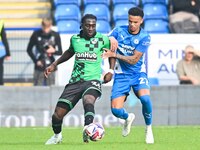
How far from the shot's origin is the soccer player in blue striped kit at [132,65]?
1433cm

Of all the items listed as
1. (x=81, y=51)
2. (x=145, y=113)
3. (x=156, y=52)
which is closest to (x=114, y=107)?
(x=145, y=113)

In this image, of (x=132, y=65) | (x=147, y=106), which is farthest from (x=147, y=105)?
(x=132, y=65)

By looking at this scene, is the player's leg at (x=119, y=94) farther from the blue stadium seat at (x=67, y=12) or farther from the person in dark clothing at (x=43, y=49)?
the blue stadium seat at (x=67, y=12)

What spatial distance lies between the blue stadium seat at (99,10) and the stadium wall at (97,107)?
4641mm

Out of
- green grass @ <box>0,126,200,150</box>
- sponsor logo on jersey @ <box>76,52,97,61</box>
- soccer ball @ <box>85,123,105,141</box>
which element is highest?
sponsor logo on jersey @ <box>76,52,97,61</box>

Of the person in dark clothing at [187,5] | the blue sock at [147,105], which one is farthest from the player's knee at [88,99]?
the person in dark clothing at [187,5]

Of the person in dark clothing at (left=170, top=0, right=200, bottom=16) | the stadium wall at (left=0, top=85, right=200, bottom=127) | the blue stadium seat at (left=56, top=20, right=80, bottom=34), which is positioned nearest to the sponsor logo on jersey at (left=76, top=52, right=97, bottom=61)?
the stadium wall at (left=0, top=85, right=200, bottom=127)

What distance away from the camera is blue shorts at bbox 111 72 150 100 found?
48.1ft

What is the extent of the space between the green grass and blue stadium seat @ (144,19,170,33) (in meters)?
5.12

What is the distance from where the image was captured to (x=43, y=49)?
69.6ft

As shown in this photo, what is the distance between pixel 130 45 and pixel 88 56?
1.10 m

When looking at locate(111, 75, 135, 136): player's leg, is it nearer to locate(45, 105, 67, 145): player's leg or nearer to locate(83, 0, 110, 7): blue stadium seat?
locate(45, 105, 67, 145): player's leg

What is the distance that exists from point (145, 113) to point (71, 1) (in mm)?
10675

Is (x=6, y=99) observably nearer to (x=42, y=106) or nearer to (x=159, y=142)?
(x=42, y=106)
